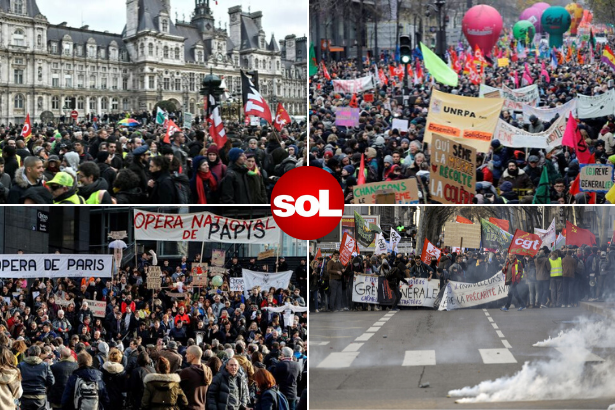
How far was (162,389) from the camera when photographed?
25.0 ft

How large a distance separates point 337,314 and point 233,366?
126 cm

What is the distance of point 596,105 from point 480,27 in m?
20.4

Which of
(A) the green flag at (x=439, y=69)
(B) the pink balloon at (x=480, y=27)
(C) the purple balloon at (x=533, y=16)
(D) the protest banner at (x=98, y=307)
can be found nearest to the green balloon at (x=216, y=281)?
(D) the protest banner at (x=98, y=307)

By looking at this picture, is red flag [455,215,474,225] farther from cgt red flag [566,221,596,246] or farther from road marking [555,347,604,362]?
road marking [555,347,604,362]

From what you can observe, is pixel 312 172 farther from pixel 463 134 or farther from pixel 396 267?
pixel 463 134

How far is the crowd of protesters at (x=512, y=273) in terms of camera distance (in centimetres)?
865

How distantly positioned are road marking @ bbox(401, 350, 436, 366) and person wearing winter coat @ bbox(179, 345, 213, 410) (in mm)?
1910

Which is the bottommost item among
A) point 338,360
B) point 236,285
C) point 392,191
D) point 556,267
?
point 338,360

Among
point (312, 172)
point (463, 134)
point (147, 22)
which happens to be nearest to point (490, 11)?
point (147, 22)

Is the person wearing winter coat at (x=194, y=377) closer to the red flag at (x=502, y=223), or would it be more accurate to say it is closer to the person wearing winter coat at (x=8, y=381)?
the person wearing winter coat at (x=8, y=381)

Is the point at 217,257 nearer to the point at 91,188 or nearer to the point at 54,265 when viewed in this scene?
the point at 54,265

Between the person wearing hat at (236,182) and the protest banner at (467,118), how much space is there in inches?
107

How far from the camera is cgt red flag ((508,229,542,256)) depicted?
8.90 metres

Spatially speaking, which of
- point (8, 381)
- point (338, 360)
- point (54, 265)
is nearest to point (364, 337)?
point (338, 360)
